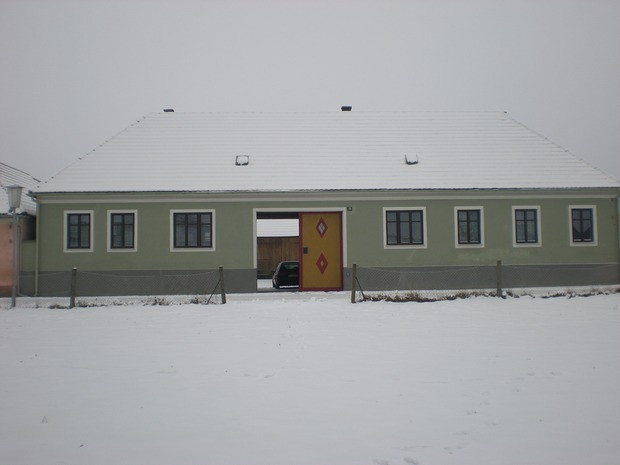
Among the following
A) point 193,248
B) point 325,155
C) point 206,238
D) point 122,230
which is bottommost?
point 193,248

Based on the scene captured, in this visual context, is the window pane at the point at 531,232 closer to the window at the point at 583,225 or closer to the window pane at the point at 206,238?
the window at the point at 583,225

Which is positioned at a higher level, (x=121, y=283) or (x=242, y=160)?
(x=242, y=160)

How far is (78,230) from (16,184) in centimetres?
470

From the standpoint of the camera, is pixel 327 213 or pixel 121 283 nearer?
pixel 121 283

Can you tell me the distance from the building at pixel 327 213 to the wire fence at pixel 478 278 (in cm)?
6

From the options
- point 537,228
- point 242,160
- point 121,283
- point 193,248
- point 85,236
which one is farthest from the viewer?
point 242,160

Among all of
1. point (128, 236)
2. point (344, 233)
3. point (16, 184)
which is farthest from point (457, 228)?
point (16, 184)

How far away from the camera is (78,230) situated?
1772 cm

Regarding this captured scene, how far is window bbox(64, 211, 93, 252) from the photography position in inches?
694

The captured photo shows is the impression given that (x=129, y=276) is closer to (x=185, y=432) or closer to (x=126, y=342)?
(x=126, y=342)

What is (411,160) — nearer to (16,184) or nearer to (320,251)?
(320,251)

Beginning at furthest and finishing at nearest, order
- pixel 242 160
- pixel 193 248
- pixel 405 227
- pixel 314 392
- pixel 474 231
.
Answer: pixel 242 160
pixel 474 231
pixel 405 227
pixel 193 248
pixel 314 392

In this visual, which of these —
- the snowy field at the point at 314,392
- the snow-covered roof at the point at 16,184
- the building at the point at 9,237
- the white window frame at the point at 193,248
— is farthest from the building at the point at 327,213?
the snowy field at the point at 314,392

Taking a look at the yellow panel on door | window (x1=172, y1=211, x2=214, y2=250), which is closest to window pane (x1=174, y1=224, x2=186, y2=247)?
window (x1=172, y1=211, x2=214, y2=250)
